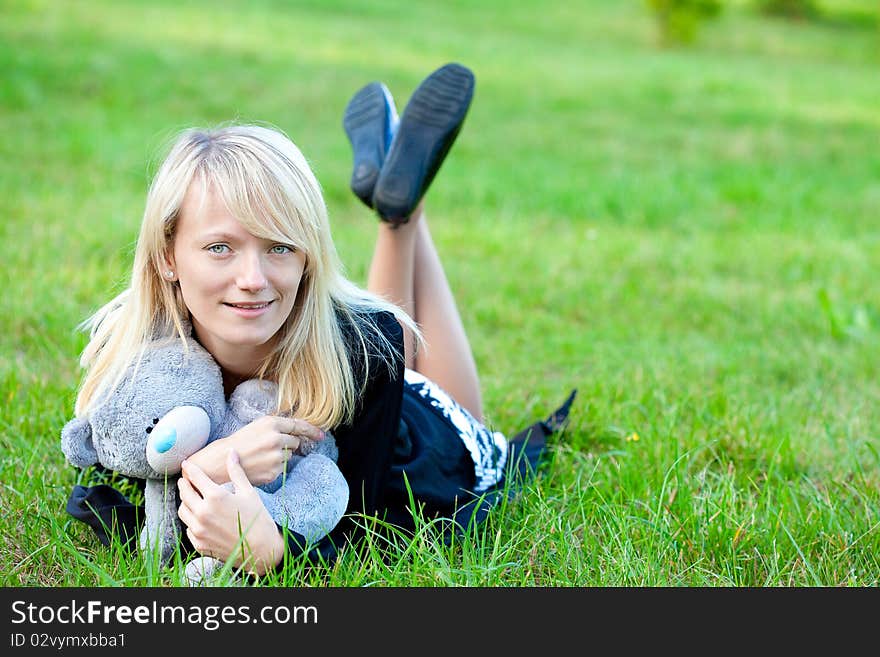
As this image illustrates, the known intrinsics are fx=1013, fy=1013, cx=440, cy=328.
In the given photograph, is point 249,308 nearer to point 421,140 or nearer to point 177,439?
point 177,439

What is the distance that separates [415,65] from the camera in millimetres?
12438

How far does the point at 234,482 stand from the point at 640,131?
28.1ft

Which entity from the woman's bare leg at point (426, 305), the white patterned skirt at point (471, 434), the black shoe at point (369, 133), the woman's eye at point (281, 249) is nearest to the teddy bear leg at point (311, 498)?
the woman's eye at point (281, 249)

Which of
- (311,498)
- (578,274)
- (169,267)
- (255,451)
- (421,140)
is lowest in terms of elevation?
(578,274)

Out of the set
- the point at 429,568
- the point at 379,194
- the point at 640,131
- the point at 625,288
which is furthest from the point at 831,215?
the point at 429,568

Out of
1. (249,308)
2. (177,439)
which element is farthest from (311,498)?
(249,308)

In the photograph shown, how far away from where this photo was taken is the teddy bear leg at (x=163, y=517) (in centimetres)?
229

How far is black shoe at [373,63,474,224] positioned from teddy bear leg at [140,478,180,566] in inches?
51.3

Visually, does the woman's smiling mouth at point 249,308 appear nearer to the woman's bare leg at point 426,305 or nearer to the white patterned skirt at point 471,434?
the white patterned skirt at point 471,434

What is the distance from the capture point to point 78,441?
2283 millimetres

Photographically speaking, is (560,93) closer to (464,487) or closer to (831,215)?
(831,215)

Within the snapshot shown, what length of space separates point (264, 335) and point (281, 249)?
193mm

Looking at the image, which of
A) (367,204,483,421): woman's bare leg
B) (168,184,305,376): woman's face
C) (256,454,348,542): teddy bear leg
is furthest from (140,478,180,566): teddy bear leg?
(367,204,483,421): woman's bare leg

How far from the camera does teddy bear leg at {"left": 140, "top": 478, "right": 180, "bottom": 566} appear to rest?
7.52ft
